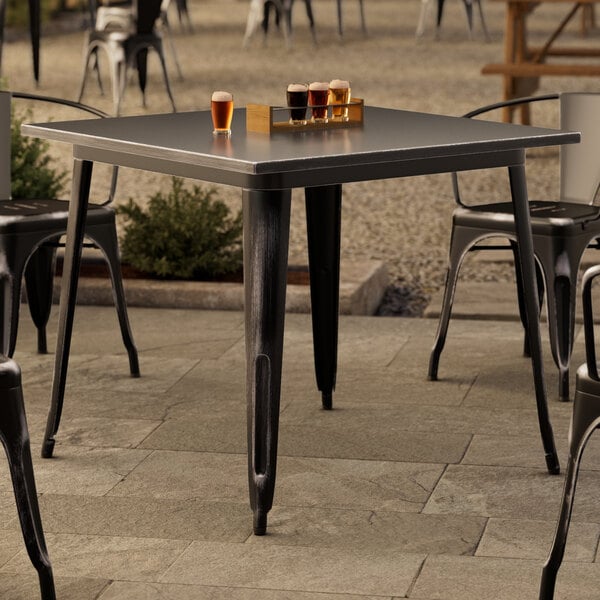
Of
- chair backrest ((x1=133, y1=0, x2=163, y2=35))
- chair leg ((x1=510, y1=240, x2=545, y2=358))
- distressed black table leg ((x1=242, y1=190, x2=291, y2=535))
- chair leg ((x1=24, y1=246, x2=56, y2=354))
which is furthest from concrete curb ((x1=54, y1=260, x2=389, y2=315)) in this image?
chair backrest ((x1=133, y1=0, x2=163, y2=35))

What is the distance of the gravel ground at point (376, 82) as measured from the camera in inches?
233

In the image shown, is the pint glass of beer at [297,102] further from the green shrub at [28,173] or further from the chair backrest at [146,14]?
the chair backrest at [146,14]

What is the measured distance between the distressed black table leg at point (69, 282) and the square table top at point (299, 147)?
0.07m

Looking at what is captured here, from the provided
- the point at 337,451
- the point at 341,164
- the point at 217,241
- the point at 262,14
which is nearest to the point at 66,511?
the point at 337,451

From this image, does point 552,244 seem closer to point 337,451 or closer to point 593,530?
point 337,451

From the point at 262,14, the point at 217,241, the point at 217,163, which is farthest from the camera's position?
the point at 262,14

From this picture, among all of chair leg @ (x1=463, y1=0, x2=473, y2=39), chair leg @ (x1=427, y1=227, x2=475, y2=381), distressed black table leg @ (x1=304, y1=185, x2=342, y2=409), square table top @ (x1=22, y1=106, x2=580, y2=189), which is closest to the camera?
square table top @ (x1=22, y1=106, x2=580, y2=189)

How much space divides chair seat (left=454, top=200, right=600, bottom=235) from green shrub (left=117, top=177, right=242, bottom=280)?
3.95 feet

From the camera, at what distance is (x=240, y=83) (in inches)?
420

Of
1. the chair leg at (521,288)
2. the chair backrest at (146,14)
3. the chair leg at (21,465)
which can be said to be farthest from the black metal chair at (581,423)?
the chair backrest at (146,14)

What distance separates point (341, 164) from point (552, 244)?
112 centimetres

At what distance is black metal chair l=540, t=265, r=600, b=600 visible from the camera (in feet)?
8.04

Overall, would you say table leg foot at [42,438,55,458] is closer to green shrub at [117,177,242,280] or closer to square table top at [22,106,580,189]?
square table top at [22,106,580,189]

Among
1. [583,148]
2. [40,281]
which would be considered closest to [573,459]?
[583,148]
